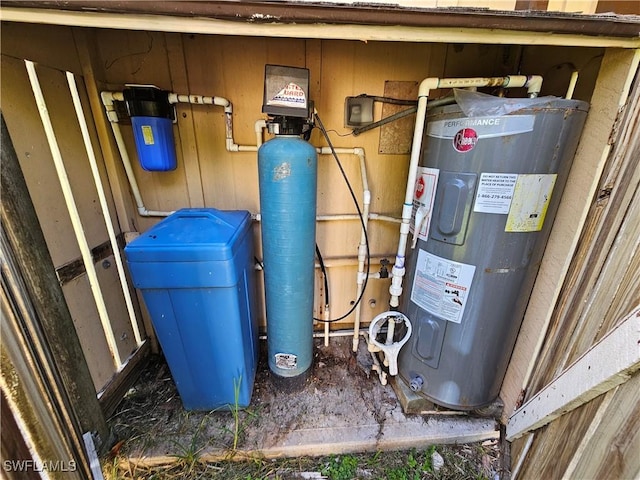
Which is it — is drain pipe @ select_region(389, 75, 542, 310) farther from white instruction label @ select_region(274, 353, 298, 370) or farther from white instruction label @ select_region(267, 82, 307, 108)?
white instruction label @ select_region(274, 353, 298, 370)

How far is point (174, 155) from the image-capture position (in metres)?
1.37

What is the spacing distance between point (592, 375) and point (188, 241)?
1434 millimetres

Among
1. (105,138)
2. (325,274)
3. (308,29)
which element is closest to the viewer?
(308,29)

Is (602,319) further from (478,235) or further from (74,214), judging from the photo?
(74,214)

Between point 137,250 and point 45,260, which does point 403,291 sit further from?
point 45,260

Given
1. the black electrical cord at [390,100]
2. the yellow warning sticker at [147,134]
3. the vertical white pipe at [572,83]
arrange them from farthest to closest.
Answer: the black electrical cord at [390,100], the yellow warning sticker at [147,134], the vertical white pipe at [572,83]

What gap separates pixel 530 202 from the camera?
98 cm

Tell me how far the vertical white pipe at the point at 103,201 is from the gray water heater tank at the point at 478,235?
150 cm

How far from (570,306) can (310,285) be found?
107cm

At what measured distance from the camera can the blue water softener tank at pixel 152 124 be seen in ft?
3.99

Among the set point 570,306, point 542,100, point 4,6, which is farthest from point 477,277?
point 4,6

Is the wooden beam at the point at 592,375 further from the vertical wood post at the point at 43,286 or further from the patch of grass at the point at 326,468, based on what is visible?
the vertical wood post at the point at 43,286

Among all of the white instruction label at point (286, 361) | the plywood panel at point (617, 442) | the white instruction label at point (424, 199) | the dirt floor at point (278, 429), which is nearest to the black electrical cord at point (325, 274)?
the white instruction label at point (286, 361)

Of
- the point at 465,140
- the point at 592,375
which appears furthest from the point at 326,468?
the point at 465,140
